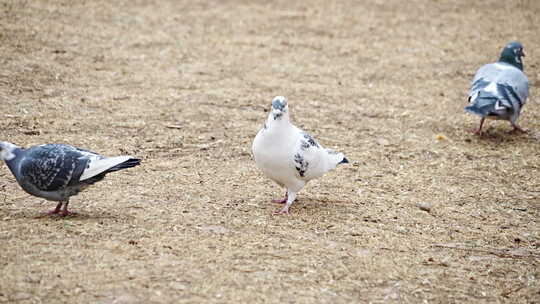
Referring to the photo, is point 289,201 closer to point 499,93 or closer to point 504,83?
point 499,93

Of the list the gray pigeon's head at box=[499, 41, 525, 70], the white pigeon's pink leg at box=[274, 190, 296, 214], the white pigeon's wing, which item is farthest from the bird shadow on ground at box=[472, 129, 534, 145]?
the white pigeon's pink leg at box=[274, 190, 296, 214]

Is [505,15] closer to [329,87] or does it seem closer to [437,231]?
[329,87]

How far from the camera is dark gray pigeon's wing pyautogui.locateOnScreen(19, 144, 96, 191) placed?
4504 mm

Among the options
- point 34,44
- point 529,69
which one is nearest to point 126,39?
point 34,44

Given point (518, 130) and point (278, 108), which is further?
point (518, 130)

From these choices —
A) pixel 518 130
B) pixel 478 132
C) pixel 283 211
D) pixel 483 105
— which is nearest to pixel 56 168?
pixel 283 211

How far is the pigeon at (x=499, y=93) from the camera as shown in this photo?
6910 millimetres

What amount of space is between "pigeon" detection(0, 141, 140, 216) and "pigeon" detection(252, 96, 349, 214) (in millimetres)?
924

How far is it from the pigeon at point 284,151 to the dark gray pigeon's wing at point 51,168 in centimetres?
125

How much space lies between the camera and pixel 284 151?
482 cm

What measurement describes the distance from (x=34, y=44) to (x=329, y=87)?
13.1 ft

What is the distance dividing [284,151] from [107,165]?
1241 millimetres

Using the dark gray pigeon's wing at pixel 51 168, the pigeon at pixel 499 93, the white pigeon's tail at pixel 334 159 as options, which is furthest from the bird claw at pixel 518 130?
the dark gray pigeon's wing at pixel 51 168

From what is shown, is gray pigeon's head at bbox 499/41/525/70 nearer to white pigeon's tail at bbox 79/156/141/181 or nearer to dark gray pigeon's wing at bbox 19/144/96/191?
white pigeon's tail at bbox 79/156/141/181
